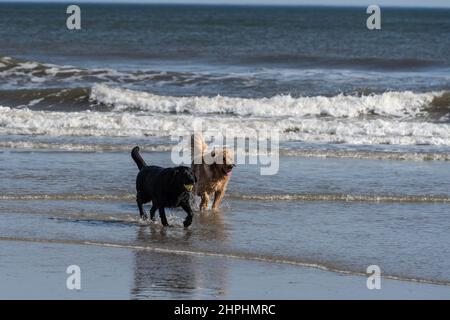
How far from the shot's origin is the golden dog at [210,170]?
11570mm

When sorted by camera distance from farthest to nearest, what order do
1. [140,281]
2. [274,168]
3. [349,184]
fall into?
[274,168] → [349,184] → [140,281]

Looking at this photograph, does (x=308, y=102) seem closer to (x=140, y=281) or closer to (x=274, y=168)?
(x=274, y=168)

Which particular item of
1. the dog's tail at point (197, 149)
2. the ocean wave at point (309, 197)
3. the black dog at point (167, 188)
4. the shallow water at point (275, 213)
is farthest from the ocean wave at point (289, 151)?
the black dog at point (167, 188)

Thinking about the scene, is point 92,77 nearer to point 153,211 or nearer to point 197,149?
point 197,149

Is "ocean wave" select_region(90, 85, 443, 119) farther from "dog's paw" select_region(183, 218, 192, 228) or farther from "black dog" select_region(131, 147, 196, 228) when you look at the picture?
"dog's paw" select_region(183, 218, 192, 228)

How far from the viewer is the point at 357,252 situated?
30.8 ft

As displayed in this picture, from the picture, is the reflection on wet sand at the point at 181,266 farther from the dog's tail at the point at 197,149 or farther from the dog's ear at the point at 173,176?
the dog's tail at the point at 197,149

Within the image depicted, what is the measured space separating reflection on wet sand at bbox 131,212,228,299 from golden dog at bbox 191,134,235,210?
641 mm

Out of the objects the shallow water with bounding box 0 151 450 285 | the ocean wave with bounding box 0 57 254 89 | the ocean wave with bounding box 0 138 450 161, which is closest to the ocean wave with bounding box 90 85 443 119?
the ocean wave with bounding box 0 57 254 89

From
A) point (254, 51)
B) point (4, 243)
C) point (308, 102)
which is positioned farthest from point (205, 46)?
point (4, 243)

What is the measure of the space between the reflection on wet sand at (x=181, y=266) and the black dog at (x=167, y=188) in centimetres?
25

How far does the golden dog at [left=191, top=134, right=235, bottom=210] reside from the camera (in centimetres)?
1157

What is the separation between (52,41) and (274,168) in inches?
1383

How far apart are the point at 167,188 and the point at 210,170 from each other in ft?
3.65
